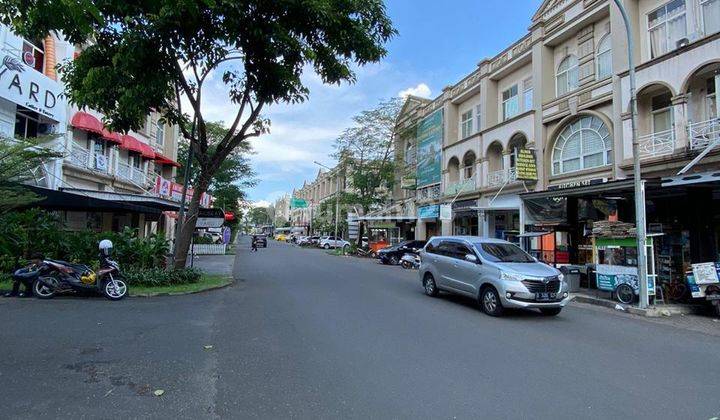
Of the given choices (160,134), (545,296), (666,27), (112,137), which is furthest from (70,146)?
(666,27)

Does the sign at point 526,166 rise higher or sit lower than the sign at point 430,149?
lower

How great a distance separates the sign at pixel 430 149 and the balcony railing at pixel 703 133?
19712mm

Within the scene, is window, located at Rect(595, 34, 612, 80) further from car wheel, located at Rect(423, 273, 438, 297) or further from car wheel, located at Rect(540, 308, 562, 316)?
car wheel, located at Rect(540, 308, 562, 316)

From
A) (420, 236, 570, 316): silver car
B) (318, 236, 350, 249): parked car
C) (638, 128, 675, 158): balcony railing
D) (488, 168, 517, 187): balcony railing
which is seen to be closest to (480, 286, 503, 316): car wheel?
(420, 236, 570, 316): silver car

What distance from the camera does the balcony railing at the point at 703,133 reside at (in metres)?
15.1

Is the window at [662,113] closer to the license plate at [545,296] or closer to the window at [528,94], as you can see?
the window at [528,94]

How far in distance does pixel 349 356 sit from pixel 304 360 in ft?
2.14

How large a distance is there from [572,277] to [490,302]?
608cm

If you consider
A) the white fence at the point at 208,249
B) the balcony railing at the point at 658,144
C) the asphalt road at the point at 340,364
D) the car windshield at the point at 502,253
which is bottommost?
the asphalt road at the point at 340,364

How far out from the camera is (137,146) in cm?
2602

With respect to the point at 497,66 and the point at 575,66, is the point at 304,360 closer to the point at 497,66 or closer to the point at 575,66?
the point at 575,66

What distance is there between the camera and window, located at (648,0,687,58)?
57.1ft

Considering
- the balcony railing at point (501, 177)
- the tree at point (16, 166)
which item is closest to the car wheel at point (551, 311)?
the tree at point (16, 166)

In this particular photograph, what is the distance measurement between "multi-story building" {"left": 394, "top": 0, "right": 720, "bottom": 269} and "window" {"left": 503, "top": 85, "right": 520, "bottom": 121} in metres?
0.07
